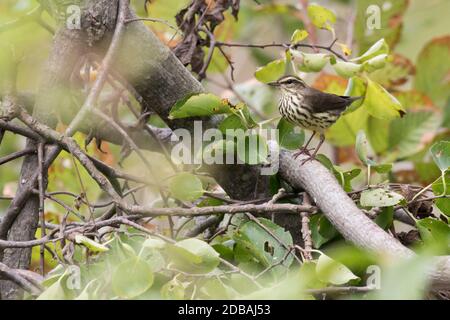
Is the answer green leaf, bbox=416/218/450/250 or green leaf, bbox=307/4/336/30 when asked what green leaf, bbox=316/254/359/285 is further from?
green leaf, bbox=307/4/336/30

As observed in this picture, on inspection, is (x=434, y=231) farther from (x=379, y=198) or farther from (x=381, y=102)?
(x=381, y=102)

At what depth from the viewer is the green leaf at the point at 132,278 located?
1.34m

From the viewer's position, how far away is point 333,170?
2.20 meters

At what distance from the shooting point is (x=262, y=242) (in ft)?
6.01

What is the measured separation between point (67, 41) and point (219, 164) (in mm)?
588

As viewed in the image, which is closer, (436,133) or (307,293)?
(307,293)

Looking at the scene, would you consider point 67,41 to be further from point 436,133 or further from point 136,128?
point 436,133

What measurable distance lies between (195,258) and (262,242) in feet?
1.34

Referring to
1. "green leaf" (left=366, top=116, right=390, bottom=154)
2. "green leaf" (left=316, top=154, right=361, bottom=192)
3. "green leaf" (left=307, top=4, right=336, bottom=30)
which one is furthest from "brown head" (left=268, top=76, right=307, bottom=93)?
"green leaf" (left=316, top=154, right=361, bottom=192)

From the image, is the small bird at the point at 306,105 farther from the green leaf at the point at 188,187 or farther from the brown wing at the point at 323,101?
the green leaf at the point at 188,187

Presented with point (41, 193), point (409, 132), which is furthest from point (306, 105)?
point (41, 193)

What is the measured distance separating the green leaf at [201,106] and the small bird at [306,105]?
40.9 inches

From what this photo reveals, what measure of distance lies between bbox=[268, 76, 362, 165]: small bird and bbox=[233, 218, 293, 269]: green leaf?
121 centimetres
